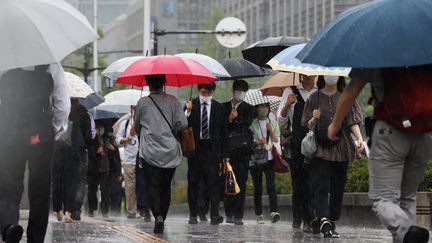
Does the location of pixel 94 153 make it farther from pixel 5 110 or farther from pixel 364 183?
pixel 5 110

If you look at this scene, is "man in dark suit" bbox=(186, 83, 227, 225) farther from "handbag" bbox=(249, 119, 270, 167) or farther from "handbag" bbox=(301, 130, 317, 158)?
"handbag" bbox=(301, 130, 317, 158)

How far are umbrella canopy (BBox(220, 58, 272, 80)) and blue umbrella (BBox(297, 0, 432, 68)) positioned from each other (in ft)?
34.2

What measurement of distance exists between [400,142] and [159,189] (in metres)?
6.18

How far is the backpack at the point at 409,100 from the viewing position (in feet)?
28.7

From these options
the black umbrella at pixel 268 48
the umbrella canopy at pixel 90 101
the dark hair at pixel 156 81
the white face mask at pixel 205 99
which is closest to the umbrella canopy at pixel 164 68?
the dark hair at pixel 156 81

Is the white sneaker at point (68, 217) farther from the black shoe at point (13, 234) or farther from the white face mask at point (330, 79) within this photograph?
the black shoe at point (13, 234)

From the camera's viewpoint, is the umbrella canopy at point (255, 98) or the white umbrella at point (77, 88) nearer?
the white umbrella at point (77, 88)

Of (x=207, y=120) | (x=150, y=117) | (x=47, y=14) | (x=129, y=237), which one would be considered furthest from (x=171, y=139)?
(x=47, y=14)

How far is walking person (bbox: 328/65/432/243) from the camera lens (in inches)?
344

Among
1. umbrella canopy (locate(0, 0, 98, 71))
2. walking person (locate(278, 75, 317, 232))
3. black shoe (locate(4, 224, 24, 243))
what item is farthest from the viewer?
walking person (locate(278, 75, 317, 232))

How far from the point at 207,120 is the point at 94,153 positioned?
22.0 ft

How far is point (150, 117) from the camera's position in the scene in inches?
583

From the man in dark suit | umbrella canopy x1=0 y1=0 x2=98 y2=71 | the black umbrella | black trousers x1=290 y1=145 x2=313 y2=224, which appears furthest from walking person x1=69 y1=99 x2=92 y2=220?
umbrella canopy x1=0 y1=0 x2=98 y2=71

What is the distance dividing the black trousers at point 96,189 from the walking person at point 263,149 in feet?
18.4
